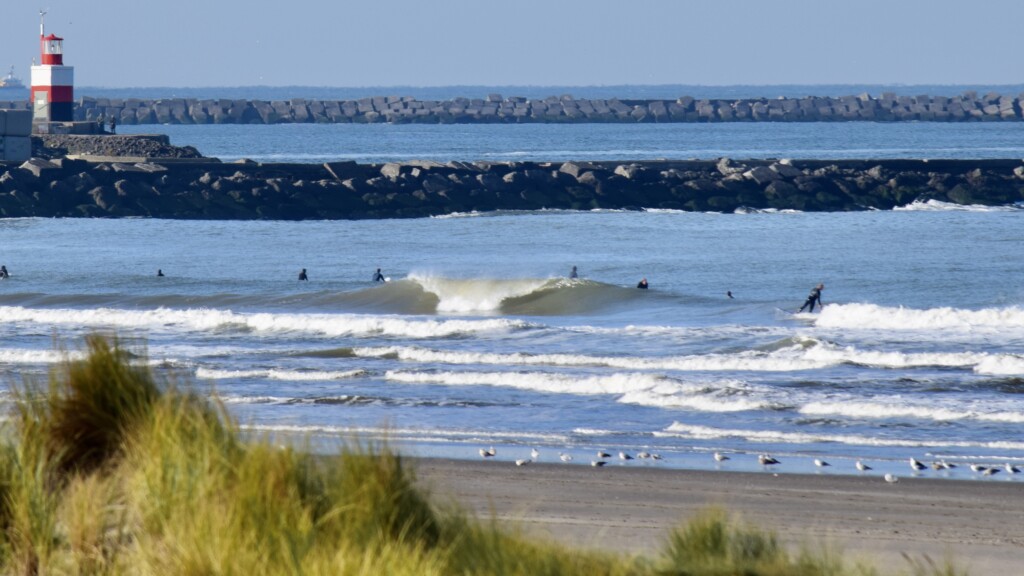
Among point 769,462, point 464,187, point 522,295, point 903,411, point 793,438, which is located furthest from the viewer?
point 464,187

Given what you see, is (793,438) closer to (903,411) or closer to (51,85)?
(903,411)

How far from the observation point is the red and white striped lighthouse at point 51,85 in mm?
53062

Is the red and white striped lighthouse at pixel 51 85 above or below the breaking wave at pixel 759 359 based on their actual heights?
above

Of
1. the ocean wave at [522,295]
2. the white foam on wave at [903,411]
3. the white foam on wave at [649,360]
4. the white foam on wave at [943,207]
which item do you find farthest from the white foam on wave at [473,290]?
the white foam on wave at [943,207]

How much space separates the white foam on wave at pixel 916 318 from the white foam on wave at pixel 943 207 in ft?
75.3

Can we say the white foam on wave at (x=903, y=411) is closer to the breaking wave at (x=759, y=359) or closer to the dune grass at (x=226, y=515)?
the breaking wave at (x=759, y=359)

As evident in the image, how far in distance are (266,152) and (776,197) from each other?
4406 centimetres

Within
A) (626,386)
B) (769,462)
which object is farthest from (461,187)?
(769,462)

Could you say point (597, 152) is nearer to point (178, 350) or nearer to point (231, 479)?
point (178, 350)

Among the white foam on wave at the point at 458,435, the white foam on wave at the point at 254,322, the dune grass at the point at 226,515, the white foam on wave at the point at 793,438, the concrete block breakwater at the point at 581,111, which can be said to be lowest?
the white foam on wave at the point at 254,322

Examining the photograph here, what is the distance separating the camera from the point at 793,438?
12.1m

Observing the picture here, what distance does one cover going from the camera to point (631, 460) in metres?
10.8

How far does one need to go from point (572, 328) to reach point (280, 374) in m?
6.25

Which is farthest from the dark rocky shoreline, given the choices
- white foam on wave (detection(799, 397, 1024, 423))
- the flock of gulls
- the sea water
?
the flock of gulls
